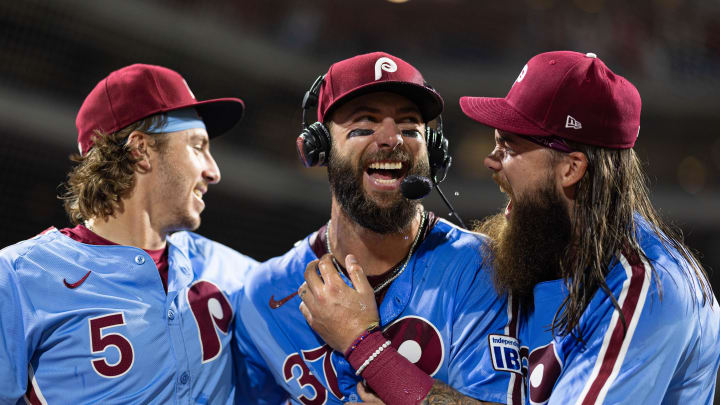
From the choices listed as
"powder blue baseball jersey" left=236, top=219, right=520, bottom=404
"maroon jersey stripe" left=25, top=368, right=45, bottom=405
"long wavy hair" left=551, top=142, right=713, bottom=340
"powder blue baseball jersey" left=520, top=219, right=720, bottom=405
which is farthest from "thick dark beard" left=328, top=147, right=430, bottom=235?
"maroon jersey stripe" left=25, top=368, right=45, bottom=405

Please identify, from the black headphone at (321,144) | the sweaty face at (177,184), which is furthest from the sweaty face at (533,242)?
the sweaty face at (177,184)

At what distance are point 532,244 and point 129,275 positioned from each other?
1309 millimetres

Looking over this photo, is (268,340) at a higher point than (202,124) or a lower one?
lower

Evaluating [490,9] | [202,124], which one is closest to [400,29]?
[490,9]

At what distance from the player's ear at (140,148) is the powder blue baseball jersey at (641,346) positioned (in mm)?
1591

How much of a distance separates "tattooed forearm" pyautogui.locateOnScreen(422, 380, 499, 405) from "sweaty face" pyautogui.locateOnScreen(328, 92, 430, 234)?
0.54 meters

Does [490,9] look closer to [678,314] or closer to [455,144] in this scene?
[455,144]

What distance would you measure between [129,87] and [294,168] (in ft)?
18.4

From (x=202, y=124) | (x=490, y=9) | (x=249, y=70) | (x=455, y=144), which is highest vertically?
(x=490, y=9)

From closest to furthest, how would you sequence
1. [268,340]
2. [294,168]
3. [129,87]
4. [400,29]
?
[268,340], [129,87], [294,168], [400,29]

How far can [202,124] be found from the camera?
2523mm

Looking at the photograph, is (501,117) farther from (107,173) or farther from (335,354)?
(107,173)

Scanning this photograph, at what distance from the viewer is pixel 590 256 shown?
5.40 ft

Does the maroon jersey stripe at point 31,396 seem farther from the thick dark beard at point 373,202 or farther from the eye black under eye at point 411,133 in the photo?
the eye black under eye at point 411,133
